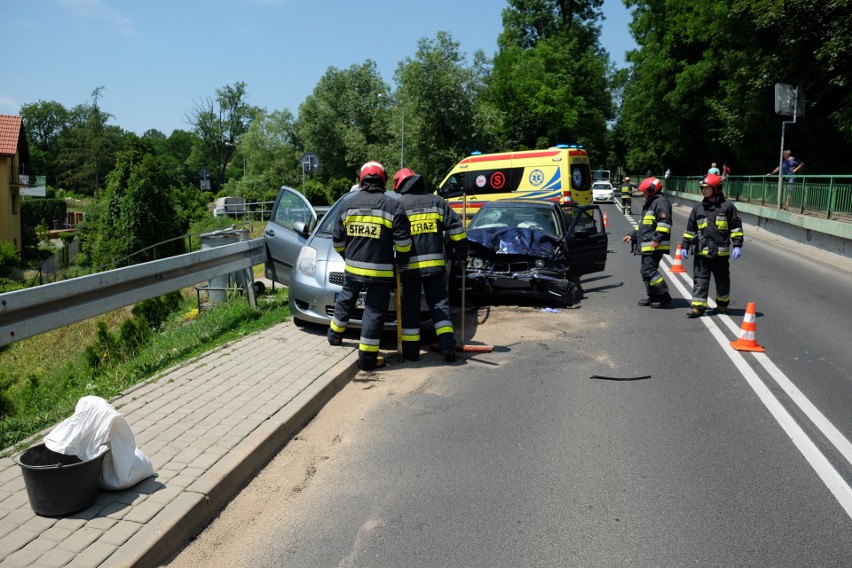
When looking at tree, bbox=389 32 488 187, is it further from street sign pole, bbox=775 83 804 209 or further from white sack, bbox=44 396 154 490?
white sack, bbox=44 396 154 490

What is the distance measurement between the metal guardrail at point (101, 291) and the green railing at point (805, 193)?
15345mm

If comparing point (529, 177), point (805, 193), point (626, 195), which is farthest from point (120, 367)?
point (626, 195)

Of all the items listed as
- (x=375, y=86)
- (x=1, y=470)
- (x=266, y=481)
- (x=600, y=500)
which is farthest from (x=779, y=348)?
(x=375, y=86)

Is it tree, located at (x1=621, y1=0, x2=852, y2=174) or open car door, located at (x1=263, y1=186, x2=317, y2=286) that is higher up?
tree, located at (x1=621, y1=0, x2=852, y2=174)

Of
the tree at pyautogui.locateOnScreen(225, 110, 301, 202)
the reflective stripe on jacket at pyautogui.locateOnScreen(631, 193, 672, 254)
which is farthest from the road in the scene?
the tree at pyautogui.locateOnScreen(225, 110, 301, 202)

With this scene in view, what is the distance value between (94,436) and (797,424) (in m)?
4.93

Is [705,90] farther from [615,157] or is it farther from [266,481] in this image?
[615,157]

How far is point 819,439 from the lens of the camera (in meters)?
5.14

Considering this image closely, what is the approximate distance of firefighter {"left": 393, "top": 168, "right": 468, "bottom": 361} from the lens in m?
7.37

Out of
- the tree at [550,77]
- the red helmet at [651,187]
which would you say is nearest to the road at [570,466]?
the red helmet at [651,187]

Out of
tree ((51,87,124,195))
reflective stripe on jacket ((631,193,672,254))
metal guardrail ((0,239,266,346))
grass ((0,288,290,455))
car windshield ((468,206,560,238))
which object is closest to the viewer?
metal guardrail ((0,239,266,346))

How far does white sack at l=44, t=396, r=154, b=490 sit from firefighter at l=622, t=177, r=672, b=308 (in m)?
8.16

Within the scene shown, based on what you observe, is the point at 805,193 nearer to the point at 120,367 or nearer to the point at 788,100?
the point at 788,100

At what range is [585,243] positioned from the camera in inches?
444
